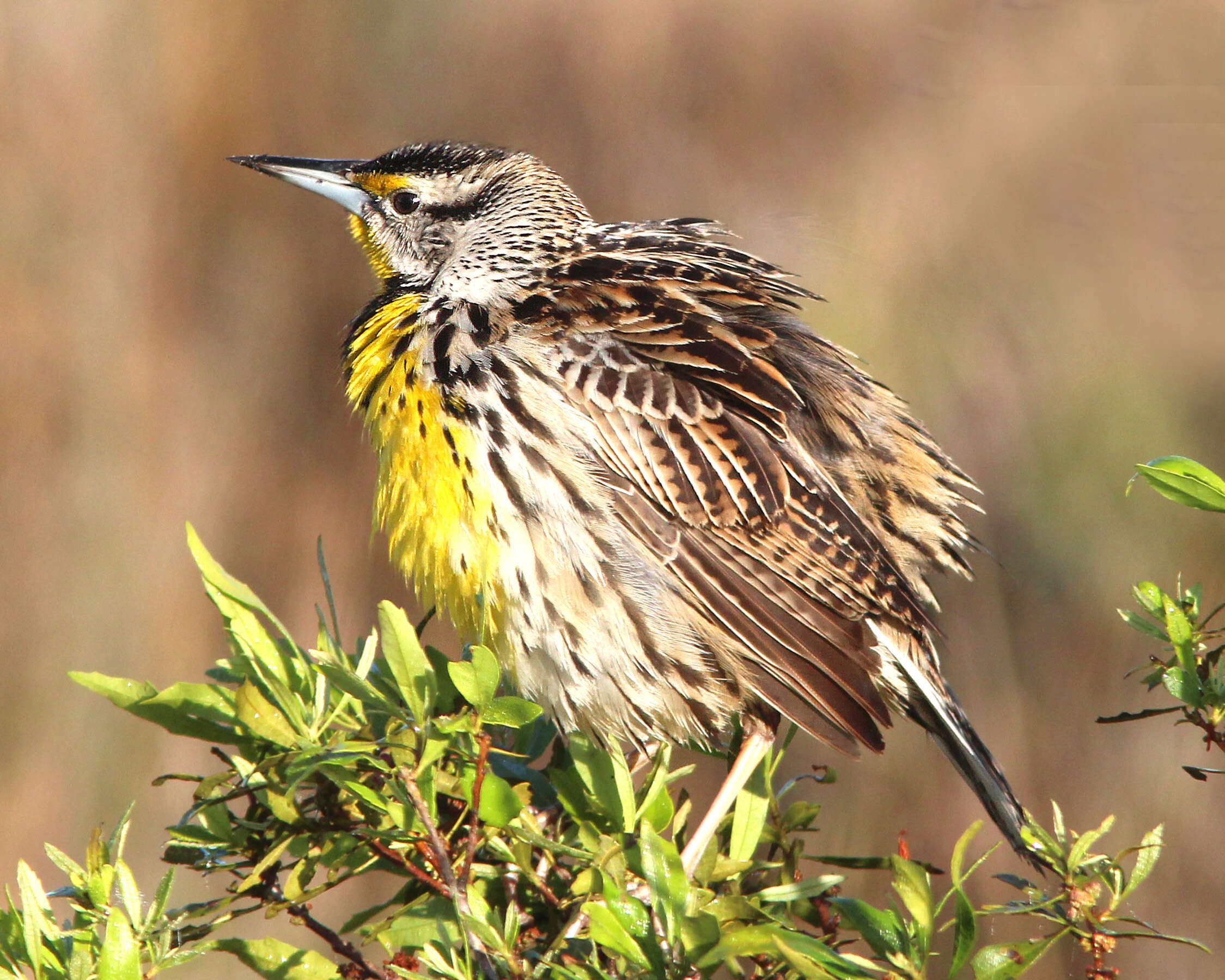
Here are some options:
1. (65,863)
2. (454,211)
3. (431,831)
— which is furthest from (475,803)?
(454,211)

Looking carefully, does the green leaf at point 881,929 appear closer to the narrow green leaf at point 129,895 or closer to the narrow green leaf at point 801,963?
the narrow green leaf at point 801,963

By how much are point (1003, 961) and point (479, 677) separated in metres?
0.66

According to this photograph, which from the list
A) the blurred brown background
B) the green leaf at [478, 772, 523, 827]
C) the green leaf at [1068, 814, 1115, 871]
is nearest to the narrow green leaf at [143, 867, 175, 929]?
the green leaf at [478, 772, 523, 827]

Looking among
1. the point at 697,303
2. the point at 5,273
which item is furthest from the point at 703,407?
the point at 5,273

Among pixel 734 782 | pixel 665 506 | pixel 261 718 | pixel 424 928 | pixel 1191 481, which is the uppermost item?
pixel 1191 481

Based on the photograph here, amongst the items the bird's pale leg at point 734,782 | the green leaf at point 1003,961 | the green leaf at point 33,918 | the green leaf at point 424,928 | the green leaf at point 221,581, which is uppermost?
the green leaf at point 221,581

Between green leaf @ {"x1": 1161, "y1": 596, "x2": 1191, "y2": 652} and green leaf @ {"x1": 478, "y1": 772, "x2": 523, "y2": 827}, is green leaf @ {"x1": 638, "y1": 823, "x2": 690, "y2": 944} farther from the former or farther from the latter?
green leaf @ {"x1": 1161, "y1": 596, "x2": 1191, "y2": 652}

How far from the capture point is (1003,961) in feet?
4.56

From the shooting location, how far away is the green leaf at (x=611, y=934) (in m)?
1.40

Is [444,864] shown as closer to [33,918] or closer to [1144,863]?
[33,918]

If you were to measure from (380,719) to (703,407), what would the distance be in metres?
1.01

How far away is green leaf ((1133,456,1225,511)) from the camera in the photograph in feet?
5.10

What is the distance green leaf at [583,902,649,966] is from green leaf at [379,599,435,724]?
0.30 m

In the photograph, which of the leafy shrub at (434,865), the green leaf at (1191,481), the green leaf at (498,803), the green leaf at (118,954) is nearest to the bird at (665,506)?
the leafy shrub at (434,865)
